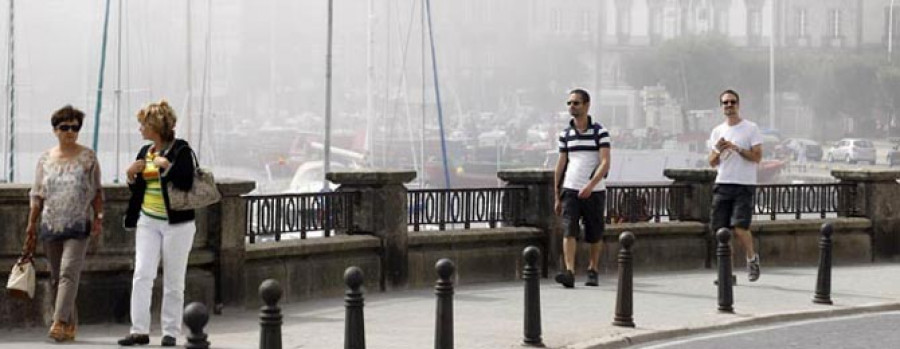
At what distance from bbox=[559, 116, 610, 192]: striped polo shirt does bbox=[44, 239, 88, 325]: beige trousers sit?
19.8 ft

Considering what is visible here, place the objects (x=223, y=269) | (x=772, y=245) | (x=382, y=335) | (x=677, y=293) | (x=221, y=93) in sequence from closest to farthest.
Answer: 1. (x=382, y=335)
2. (x=223, y=269)
3. (x=677, y=293)
4. (x=772, y=245)
5. (x=221, y=93)

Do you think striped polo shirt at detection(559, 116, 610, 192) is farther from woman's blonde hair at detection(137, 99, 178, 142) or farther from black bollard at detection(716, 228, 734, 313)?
woman's blonde hair at detection(137, 99, 178, 142)

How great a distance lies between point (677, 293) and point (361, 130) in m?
66.9

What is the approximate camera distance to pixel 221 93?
82.0 m

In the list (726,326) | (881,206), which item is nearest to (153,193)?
(726,326)

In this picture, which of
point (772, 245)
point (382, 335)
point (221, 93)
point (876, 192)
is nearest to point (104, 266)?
point (382, 335)

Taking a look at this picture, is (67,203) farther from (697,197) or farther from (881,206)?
(881,206)

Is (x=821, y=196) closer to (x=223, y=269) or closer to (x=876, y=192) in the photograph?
(x=876, y=192)

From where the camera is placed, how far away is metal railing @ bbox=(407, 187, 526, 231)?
720 inches

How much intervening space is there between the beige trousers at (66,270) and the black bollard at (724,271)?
18.1 ft

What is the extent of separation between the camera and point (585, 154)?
17.3 m

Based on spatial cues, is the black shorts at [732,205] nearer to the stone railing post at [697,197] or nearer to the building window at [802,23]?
the stone railing post at [697,197]

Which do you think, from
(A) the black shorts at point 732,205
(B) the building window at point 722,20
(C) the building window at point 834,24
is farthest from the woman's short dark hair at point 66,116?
(B) the building window at point 722,20

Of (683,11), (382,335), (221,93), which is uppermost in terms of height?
(683,11)
